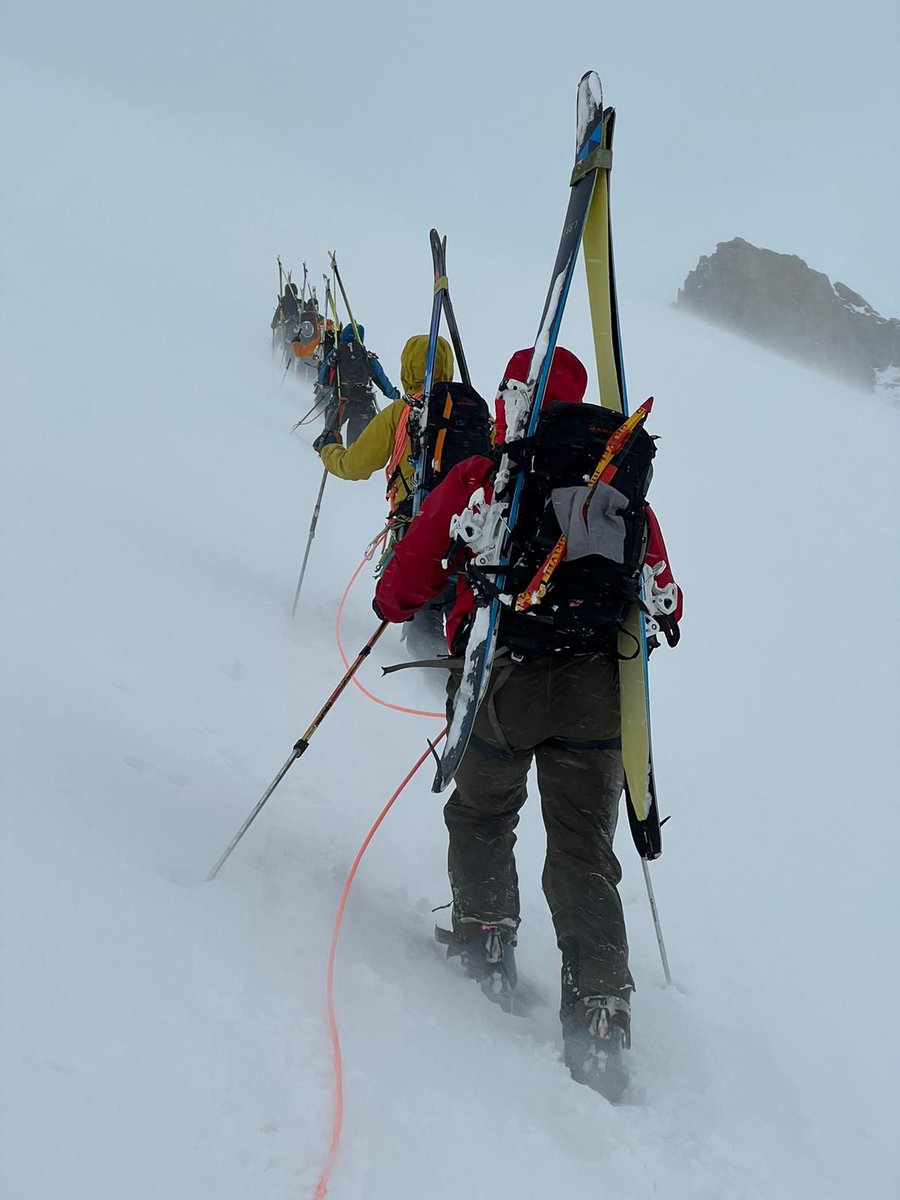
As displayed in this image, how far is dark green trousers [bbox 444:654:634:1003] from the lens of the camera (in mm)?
2168

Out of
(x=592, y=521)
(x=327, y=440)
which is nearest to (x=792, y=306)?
(x=327, y=440)

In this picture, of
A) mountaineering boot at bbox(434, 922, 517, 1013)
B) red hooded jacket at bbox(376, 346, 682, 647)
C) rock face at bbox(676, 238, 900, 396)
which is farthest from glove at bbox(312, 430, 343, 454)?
rock face at bbox(676, 238, 900, 396)

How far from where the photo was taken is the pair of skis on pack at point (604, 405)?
2.14 metres

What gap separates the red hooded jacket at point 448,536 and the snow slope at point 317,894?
96 cm

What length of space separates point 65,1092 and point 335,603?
4.22 metres

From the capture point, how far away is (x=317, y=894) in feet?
8.09

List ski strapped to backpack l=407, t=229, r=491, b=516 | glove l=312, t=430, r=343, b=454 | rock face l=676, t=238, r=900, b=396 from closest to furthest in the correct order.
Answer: ski strapped to backpack l=407, t=229, r=491, b=516
glove l=312, t=430, r=343, b=454
rock face l=676, t=238, r=900, b=396

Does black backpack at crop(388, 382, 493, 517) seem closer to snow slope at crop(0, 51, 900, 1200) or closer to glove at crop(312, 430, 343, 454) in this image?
glove at crop(312, 430, 343, 454)

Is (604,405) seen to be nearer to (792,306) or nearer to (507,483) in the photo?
(507,483)

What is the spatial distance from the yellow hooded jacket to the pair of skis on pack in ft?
5.65

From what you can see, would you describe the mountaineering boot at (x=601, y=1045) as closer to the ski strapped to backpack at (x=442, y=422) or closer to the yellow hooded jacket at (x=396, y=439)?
the ski strapped to backpack at (x=442, y=422)

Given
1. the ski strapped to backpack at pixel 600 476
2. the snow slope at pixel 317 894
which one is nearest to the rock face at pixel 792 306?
the snow slope at pixel 317 894

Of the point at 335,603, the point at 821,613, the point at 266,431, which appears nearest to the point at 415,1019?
the point at 335,603

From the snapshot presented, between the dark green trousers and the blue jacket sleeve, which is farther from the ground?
the blue jacket sleeve
